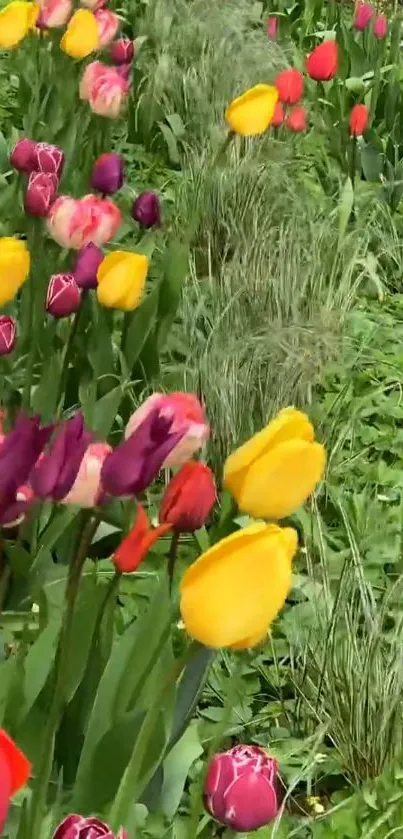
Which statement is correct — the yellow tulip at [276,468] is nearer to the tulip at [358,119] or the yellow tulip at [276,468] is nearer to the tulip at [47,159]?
the tulip at [47,159]

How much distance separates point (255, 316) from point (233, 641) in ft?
4.98

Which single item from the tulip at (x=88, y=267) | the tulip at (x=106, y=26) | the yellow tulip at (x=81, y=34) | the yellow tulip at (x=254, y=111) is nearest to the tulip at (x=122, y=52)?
the tulip at (x=106, y=26)

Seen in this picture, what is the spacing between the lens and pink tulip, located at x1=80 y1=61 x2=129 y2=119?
1906 mm

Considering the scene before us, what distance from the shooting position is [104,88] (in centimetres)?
191

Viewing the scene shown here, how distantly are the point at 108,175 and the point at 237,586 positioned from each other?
1125mm

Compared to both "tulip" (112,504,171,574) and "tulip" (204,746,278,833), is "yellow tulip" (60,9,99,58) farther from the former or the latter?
"tulip" (204,746,278,833)

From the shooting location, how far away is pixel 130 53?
226 centimetres

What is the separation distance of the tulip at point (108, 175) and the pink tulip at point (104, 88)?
279 mm

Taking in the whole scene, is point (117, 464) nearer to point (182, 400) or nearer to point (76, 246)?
point (182, 400)

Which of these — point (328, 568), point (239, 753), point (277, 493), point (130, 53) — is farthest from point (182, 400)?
point (130, 53)

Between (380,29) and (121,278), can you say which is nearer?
(121,278)

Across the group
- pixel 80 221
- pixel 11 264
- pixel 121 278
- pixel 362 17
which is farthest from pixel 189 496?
pixel 362 17

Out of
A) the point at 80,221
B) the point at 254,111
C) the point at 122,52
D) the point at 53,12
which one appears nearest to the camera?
the point at 80,221

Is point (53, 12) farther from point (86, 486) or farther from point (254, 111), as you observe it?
point (86, 486)
